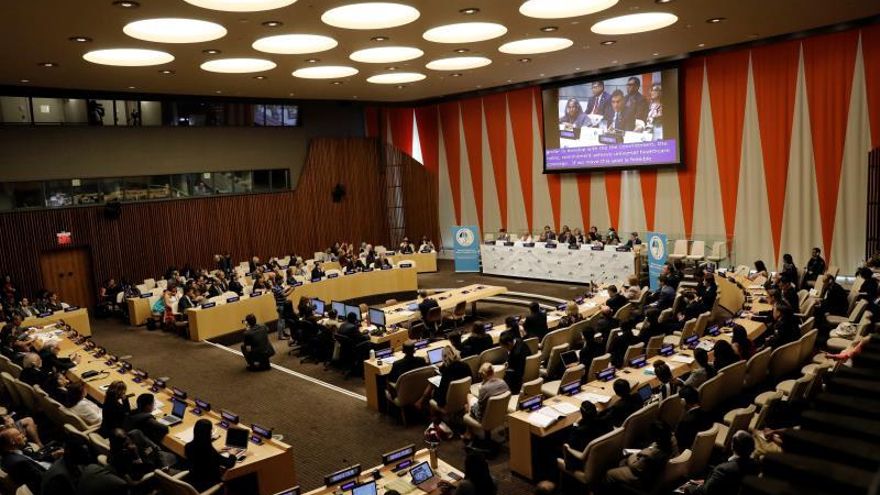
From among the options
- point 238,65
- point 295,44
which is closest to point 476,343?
point 295,44

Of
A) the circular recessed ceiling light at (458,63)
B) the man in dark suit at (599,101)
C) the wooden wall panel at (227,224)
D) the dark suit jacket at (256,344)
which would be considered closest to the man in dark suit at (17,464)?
the dark suit jacket at (256,344)

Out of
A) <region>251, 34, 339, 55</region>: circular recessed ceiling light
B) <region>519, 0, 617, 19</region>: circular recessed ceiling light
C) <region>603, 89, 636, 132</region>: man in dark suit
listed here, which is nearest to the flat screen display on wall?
<region>603, 89, 636, 132</region>: man in dark suit

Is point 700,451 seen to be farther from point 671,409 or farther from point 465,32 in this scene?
point 465,32

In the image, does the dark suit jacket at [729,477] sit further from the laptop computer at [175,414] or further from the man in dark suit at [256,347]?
the man in dark suit at [256,347]

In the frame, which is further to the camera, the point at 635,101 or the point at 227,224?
the point at 227,224

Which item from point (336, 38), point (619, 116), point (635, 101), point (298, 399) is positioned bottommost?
point (298, 399)

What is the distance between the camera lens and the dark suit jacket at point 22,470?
5270 millimetres

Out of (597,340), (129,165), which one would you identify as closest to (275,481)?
(597,340)

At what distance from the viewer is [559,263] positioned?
1602 cm

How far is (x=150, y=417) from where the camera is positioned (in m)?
6.11

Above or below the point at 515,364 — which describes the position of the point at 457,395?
below

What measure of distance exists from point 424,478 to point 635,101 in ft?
43.3

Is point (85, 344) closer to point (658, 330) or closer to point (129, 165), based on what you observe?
point (129, 165)

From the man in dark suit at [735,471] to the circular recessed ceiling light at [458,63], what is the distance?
10117mm
